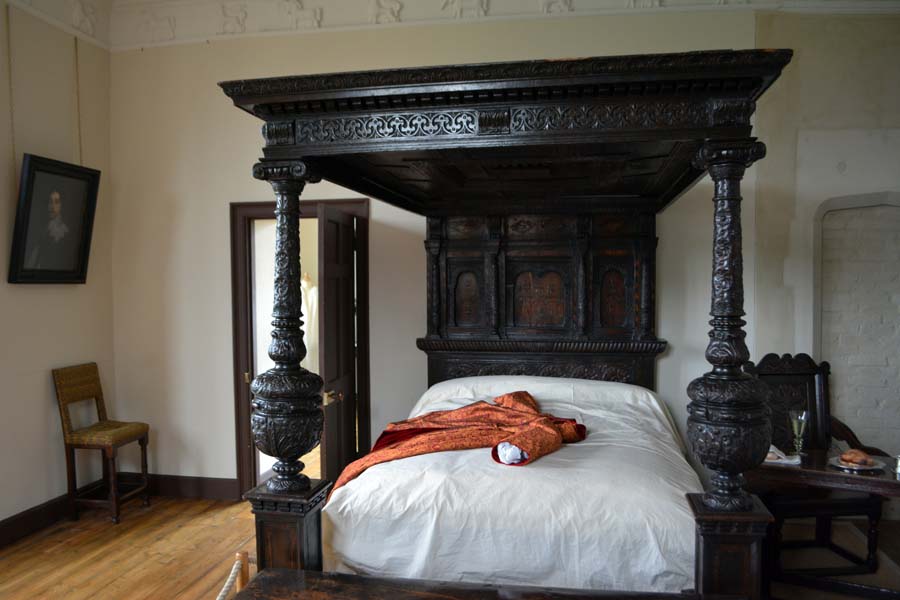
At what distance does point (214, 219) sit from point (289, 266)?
2650mm

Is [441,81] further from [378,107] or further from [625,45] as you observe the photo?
[625,45]

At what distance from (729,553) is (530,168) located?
2.08 m

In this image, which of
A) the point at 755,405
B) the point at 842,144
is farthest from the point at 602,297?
the point at 755,405

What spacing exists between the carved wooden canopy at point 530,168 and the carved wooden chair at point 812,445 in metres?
0.84

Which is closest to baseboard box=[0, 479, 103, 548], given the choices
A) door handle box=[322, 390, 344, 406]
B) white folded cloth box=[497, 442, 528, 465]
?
door handle box=[322, 390, 344, 406]

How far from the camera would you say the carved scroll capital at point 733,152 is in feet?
7.09

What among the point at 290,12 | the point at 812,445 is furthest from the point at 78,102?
the point at 812,445

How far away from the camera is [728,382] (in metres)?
2.15

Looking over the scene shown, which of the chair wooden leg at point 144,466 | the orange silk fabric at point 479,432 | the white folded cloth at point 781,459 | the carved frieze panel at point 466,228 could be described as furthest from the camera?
the chair wooden leg at point 144,466

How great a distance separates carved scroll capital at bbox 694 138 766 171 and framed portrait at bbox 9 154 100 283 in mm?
4145

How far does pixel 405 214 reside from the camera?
15.2 ft

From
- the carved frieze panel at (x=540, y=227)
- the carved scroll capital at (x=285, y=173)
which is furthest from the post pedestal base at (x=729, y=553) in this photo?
the carved frieze panel at (x=540, y=227)

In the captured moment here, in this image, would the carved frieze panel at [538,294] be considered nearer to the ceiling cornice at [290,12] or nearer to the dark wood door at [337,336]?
the dark wood door at [337,336]

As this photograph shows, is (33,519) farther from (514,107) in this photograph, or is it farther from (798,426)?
(798,426)
